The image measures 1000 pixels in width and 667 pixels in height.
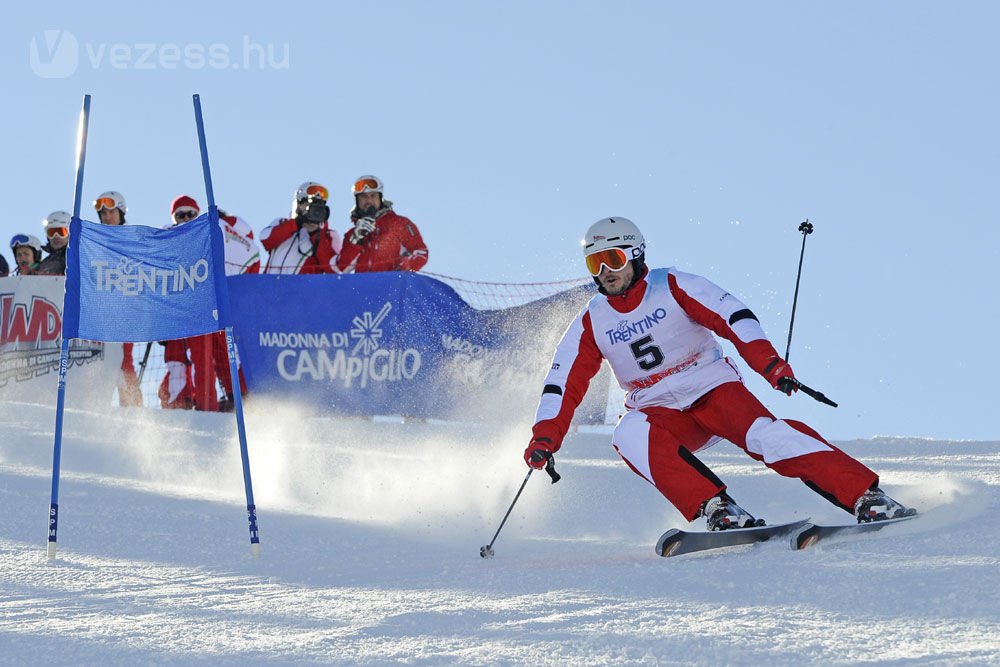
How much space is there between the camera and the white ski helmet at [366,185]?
12617 mm

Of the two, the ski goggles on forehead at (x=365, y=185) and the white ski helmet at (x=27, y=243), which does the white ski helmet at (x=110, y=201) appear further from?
the ski goggles on forehead at (x=365, y=185)

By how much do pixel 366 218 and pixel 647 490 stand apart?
4.82 metres

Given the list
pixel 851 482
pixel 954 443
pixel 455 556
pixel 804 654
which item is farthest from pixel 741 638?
pixel 954 443

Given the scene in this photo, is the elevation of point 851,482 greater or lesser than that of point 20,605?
greater

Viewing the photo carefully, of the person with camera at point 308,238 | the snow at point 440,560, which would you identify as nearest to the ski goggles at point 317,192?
the person with camera at point 308,238

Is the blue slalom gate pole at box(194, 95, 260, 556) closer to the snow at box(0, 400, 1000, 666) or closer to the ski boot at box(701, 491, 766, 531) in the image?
the snow at box(0, 400, 1000, 666)

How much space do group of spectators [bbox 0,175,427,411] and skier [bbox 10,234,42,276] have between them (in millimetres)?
617

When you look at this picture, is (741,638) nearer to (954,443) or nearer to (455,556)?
(455,556)

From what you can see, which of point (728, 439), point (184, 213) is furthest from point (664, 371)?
point (184, 213)

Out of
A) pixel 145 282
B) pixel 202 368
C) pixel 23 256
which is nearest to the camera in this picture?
pixel 145 282

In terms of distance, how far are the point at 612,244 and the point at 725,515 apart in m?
1.47

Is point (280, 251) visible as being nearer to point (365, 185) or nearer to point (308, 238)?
point (308, 238)

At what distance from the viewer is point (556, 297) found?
39.5 feet

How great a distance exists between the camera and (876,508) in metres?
5.93
